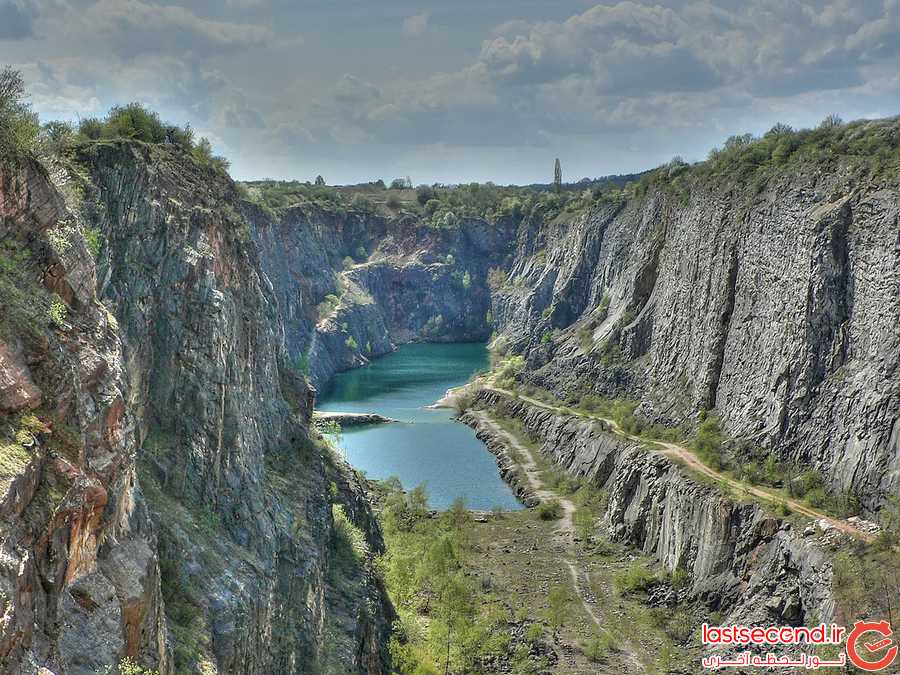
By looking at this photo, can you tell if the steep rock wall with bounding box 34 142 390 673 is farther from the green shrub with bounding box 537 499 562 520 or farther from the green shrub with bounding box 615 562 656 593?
the green shrub with bounding box 537 499 562 520

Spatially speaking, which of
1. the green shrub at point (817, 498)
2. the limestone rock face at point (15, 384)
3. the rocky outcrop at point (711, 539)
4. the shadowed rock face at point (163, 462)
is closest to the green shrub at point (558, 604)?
the rocky outcrop at point (711, 539)

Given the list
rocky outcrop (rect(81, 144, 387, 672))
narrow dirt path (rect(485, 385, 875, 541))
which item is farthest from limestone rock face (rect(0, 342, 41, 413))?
narrow dirt path (rect(485, 385, 875, 541))

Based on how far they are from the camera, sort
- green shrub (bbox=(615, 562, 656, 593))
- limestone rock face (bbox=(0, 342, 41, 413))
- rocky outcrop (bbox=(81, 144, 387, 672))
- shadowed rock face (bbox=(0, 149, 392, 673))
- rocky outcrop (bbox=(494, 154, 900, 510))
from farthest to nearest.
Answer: green shrub (bbox=(615, 562, 656, 593)) → rocky outcrop (bbox=(494, 154, 900, 510)) → rocky outcrop (bbox=(81, 144, 387, 672)) → shadowed rock face (bbox=(0, 149, 392, 673)) → limestone rock face (bbox=(0, 342, 41, 413))

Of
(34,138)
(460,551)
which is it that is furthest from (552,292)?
(34,138)

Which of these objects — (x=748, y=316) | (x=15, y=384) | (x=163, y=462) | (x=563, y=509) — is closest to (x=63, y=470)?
(x=15, y=384)

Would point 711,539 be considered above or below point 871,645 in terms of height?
above

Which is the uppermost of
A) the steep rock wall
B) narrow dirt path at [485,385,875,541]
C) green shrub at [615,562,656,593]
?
the steep rock wall

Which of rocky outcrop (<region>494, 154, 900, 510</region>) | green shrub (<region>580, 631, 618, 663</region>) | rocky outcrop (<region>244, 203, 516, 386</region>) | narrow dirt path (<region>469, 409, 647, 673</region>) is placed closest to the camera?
green shrub (<region>580, 631, 618, 663</region>)

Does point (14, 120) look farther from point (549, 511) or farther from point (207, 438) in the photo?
point (549, 511)
